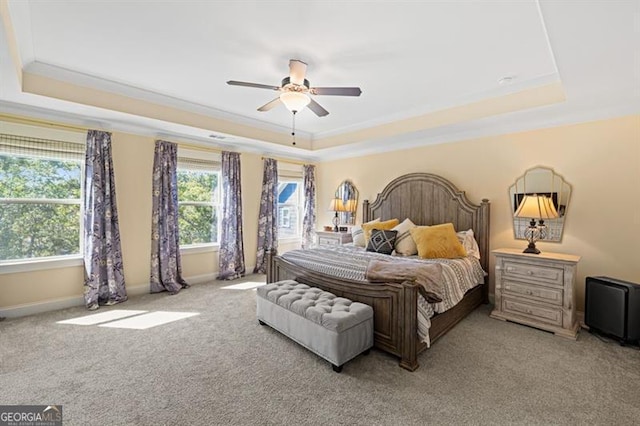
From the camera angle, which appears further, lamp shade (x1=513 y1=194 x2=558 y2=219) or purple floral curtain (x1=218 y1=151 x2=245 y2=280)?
purple floral curtain (x1=218 y1=151 x2=245 y2=280)

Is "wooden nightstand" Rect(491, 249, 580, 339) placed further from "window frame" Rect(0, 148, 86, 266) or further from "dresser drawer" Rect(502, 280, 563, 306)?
"window frame" Rect(0, 148, 86, 266)

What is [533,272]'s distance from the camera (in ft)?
10.6

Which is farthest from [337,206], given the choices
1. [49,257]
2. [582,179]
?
[49,257]

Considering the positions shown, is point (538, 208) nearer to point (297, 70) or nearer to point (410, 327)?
point (410, 327)

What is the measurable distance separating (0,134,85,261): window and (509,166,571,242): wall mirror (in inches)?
230

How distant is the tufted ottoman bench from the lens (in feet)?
7.63

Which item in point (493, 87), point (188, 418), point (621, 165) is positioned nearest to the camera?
point (188, 418)

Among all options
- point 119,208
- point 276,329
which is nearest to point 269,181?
point 119,208

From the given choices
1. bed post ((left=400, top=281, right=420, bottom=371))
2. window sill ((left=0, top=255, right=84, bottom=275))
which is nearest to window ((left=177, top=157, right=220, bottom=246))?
window sill ((left=0, top=255, right=84, bottom=275))

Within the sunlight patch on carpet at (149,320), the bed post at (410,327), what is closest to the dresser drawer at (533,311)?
the bed post at (410,327)

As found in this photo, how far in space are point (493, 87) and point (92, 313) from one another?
220 inches

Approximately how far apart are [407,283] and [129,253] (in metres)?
4.00

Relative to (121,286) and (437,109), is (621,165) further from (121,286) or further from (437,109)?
(121,286)

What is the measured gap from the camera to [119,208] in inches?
164
